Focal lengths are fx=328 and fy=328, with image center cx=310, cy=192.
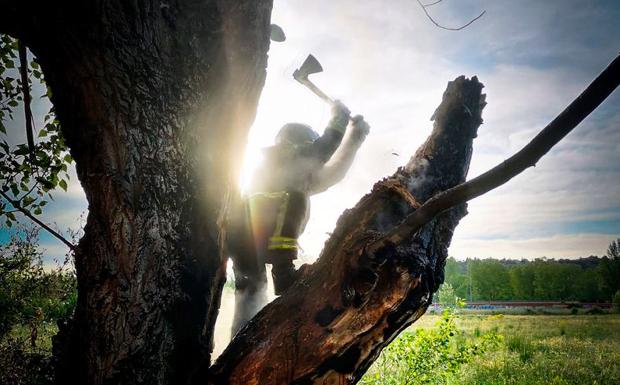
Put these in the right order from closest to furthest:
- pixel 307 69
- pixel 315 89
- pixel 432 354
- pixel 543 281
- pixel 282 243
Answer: pixel 282 243 < pixel 307 69 < pixel 315 89 < pixel 432 354 < pixel 543 281

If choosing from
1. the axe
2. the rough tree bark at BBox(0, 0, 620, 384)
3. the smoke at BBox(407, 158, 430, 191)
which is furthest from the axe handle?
the rough tree bark at BBox(0, 0, 620, 384)

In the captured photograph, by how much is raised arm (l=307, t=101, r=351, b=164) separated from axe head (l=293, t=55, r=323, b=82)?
2.10 ft

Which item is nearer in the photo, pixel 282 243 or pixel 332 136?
pixel 282 243

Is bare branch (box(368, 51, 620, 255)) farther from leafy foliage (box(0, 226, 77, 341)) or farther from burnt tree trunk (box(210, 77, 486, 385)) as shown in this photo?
leafy foliage (box(0, 226, 77, 341))

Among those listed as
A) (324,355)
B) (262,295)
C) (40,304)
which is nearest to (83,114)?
(324,355)

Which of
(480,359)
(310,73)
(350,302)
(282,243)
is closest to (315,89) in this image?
(310,73)

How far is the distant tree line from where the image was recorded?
8431 cm

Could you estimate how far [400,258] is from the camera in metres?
1.34

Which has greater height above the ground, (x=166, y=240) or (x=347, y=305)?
(x=166, y=240)

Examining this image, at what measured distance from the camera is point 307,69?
374 centimetres

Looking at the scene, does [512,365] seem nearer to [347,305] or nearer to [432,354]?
[432,354]

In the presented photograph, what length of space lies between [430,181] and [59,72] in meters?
1.83

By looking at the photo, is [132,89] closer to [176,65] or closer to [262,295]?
[176,65]

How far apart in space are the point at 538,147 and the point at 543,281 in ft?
399
